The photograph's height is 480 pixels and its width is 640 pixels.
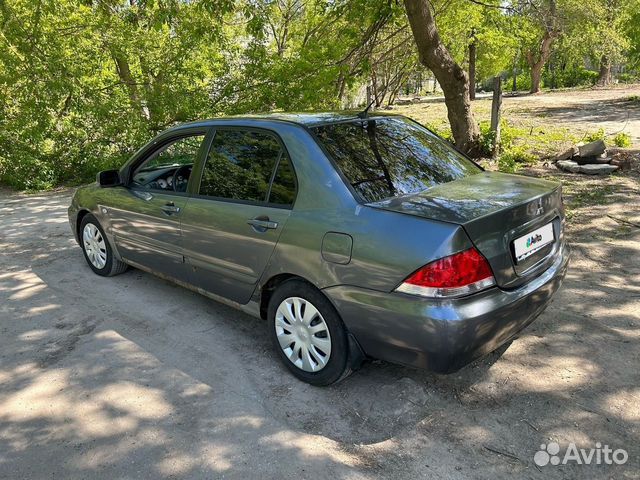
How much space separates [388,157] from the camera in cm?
334

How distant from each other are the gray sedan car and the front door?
0.07 feet

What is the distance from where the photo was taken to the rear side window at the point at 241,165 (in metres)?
3.36

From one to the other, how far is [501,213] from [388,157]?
0.92 m

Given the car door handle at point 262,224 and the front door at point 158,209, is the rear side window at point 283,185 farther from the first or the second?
the front door at point 158,209

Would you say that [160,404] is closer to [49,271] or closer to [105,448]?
[105,448]

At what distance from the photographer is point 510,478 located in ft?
7.74

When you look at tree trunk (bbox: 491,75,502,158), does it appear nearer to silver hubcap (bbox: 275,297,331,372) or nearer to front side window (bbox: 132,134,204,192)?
front side window (bbox: 132,134,204,192)

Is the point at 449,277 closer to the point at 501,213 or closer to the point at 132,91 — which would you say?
the point at 501,213

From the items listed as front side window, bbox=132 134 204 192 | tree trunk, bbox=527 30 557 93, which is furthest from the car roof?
tree trunk, bbox=527 30 557 93

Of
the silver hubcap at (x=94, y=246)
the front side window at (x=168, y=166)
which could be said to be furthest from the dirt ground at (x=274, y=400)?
the front side window at (x=168, y=166)

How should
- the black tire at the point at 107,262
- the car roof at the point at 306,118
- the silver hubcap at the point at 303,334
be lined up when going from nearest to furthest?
the silver hubcap at the point at 303,334 → the car roof at the point at 306,118 → the black tire at the point at 107,262

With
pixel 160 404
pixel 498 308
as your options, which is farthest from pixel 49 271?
pixel 498 308
